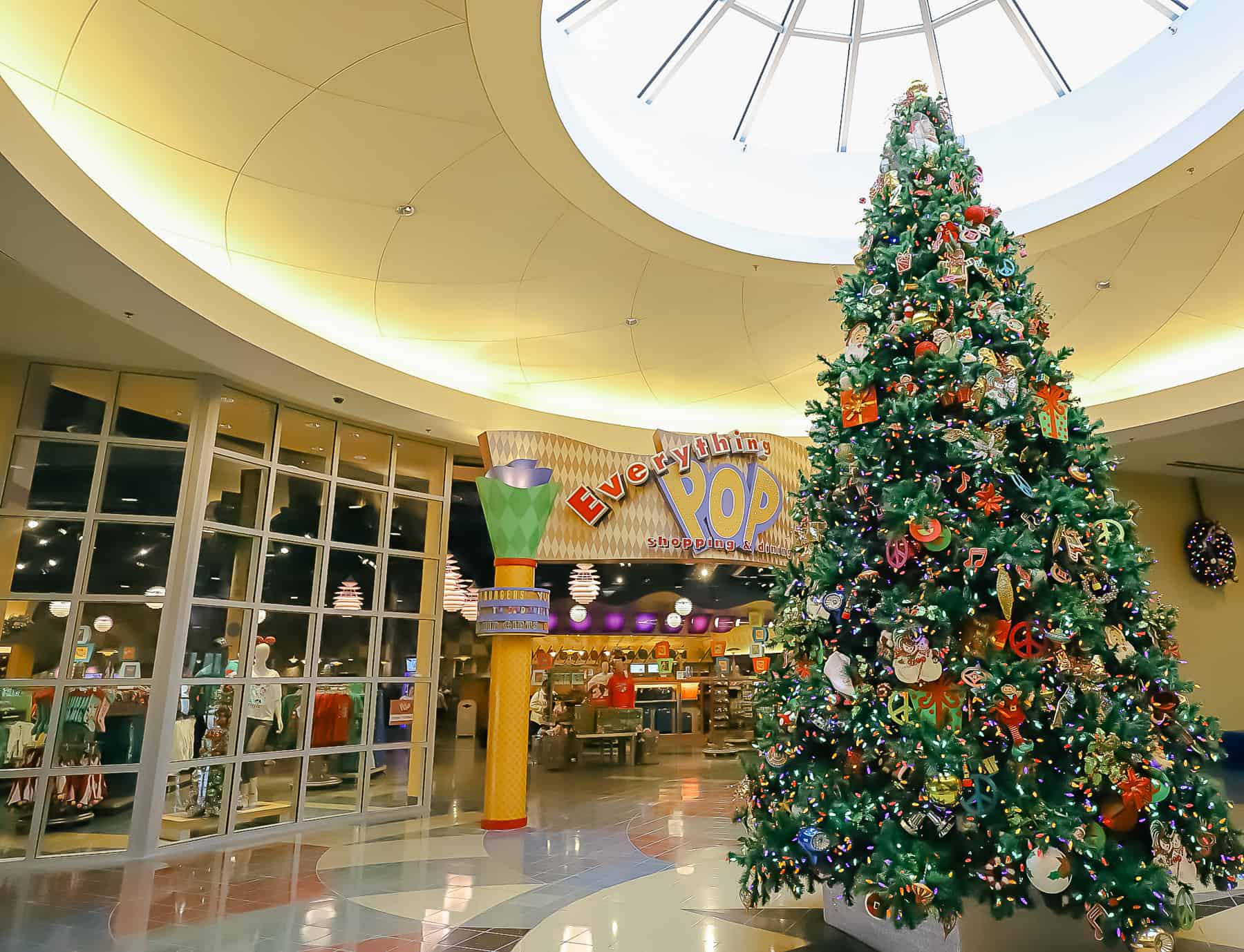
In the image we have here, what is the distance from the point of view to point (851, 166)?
303 inches

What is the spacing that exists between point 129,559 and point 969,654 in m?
6.95

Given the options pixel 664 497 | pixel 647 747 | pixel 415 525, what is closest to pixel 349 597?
pixel 415 525

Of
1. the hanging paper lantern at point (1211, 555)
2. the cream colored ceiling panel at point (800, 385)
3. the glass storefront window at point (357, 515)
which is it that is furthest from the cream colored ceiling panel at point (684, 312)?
the hanging paper lantern at point (1211, 555)

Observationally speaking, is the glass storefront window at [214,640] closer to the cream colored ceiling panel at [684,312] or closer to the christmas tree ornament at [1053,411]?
the cream colored ceiling panel at [684,312]

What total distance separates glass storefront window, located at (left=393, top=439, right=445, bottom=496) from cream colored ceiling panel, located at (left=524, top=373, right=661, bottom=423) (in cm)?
136

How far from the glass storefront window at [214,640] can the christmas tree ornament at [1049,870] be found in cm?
675

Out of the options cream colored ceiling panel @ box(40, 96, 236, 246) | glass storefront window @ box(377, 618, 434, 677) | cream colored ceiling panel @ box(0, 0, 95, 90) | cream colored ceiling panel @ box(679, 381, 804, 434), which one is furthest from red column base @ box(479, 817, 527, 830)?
cream colored ceiling panel @ box(0, 0, 95, 90)

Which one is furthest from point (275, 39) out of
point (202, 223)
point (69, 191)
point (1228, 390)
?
point (1228, 390)

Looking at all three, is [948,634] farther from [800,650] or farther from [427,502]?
[427,502]

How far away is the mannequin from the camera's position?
720 centimetres

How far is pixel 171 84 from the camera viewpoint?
4.90 meters

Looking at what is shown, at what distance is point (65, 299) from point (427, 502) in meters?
4.08

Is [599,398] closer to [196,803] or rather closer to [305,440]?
[305,440]

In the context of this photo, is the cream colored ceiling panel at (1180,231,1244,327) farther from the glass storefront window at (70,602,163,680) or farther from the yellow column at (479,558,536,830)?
the glass storefront window at (70,602,163,680)
